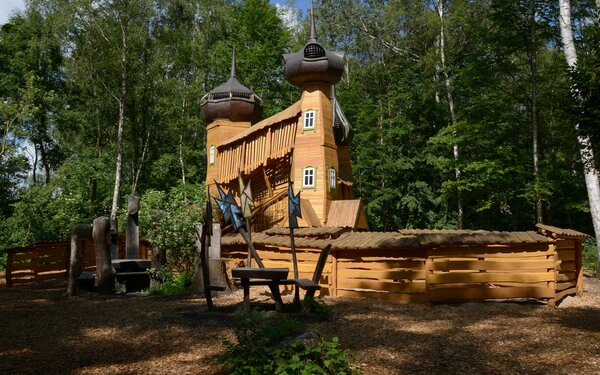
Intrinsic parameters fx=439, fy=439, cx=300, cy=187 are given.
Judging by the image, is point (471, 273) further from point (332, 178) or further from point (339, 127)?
point (339, 127)

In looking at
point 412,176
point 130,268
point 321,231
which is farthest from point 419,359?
point 412,176

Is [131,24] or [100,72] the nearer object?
[131,24]

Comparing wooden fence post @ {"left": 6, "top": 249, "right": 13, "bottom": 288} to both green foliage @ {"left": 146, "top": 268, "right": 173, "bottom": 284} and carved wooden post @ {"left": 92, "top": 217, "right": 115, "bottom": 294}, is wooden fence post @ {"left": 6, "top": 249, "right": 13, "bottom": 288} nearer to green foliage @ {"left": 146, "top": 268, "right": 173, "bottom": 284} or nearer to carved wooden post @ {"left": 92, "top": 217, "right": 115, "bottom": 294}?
carved wooden post @ {"left": 92, "top": 217, "right": 115, "bottom": 294}

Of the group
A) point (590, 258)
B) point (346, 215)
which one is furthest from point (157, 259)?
point (590, 258)

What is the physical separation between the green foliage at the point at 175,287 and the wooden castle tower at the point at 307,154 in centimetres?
687

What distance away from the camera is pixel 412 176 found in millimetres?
26594

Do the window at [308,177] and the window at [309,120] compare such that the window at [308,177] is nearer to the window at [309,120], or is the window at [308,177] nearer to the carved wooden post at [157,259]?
the window at [309,120]

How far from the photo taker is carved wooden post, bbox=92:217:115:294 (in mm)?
11836

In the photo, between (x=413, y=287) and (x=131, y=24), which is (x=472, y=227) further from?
(x=131, y=24)

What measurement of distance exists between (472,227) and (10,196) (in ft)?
93.5

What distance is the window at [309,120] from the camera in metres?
20.2

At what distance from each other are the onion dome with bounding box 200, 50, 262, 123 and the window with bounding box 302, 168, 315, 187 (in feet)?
24.8

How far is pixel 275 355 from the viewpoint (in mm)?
4793

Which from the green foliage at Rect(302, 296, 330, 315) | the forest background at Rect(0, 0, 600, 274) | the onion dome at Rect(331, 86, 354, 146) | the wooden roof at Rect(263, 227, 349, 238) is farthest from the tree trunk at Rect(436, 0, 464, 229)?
the green foliage at Rect(302, 296, 330, 315)
